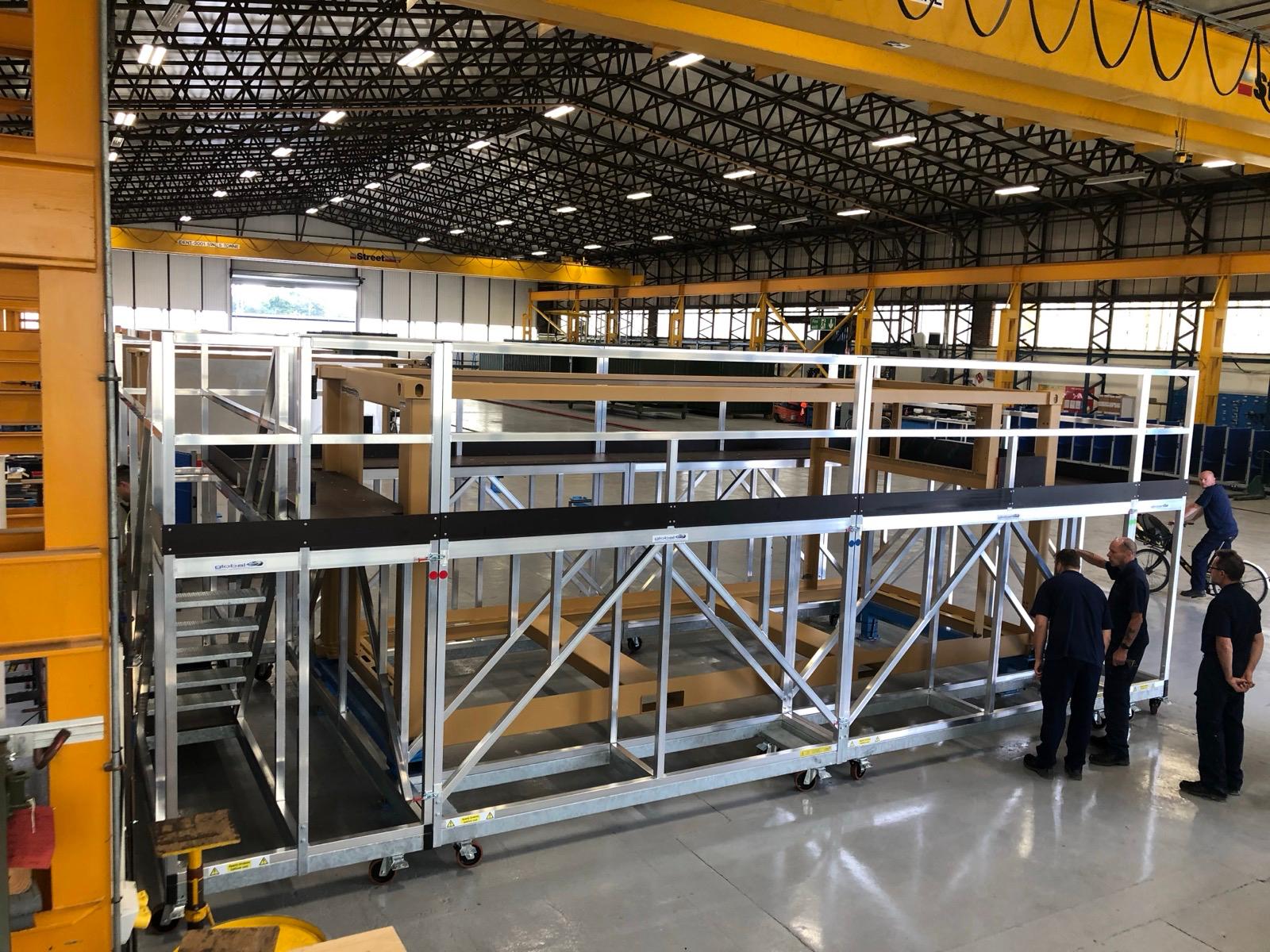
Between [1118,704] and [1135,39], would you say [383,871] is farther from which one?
[1135,39]

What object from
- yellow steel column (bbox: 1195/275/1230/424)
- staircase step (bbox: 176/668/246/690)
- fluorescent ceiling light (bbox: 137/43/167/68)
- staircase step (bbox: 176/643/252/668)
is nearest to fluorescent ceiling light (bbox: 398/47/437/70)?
fluorescent ceiling light (bbox: 137/43/167/68)

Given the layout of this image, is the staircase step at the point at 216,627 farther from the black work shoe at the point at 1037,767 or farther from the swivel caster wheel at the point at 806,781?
the black work shoe at the point at 1037,767

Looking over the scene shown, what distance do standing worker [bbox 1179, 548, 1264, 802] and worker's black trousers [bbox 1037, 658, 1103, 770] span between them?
776 mm

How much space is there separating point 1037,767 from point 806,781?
→ 6.46 ft

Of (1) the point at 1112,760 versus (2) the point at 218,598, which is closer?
(2) the point at 218,598

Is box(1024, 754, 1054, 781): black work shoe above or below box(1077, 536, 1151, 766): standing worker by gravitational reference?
below

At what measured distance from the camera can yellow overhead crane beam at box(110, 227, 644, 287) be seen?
3591cm

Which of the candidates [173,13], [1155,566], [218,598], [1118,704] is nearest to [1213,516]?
[1155,566]

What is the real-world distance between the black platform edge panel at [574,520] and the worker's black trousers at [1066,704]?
1343mm

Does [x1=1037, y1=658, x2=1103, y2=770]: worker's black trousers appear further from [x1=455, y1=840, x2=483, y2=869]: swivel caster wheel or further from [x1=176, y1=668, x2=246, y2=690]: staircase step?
[x1=176, y1=668, x2=246, y2=690]: staircase step

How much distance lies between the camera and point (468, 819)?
5742 millimetres

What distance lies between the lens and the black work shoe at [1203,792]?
7.21 m

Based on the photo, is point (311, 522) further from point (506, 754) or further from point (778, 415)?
point (778, 415)

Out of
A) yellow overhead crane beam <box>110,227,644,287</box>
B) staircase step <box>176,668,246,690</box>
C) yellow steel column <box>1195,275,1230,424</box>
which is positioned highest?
yellow overhead crane beam <box>110,227,644,287</box>
